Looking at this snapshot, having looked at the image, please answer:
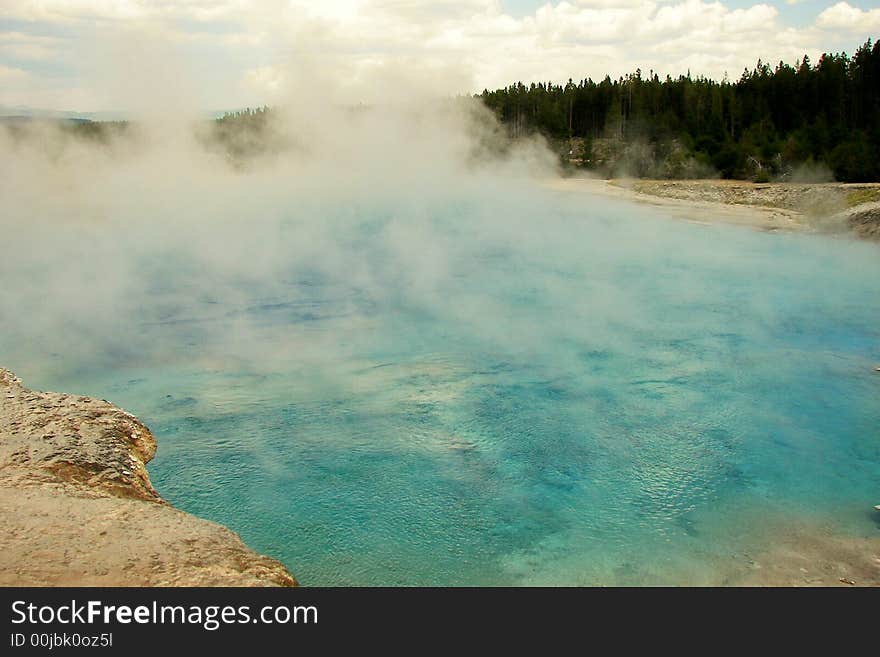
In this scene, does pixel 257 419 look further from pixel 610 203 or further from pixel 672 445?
pixel 610 203

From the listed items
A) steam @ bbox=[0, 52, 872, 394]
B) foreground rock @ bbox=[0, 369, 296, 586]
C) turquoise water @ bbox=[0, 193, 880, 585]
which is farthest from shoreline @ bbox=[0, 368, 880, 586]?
steam @ bbox=[0, 52, 872, 394]

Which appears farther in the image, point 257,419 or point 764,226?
point 764,226

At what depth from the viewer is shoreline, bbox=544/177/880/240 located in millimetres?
18203

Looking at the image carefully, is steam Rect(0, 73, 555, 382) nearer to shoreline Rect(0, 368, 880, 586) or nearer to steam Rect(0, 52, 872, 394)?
steam Rect(0, 52, 872, 394)

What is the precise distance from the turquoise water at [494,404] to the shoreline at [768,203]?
15.3ft

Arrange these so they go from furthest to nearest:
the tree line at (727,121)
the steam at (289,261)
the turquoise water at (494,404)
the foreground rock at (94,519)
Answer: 1. the tree line at (727,121)
2. the steam at (289,261)
3. the turquoise water at (494,404)
4. the foreground rock at (94,519)

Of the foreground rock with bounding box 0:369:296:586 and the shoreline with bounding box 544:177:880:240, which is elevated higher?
the shoreline with bounding box 544:177:880:240

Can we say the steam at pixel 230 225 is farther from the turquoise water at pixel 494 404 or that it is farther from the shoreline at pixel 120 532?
the shoreline at pixel 120 532

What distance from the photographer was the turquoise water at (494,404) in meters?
5.43

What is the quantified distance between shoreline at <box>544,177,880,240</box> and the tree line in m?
1.82

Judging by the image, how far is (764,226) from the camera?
19.3 meters

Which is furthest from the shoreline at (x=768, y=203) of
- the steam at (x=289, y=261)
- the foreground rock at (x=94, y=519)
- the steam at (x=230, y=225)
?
the foreground rock at (x=94, y=519)

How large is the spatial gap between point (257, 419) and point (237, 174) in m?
27.0

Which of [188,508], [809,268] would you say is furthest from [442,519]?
[809,268]
